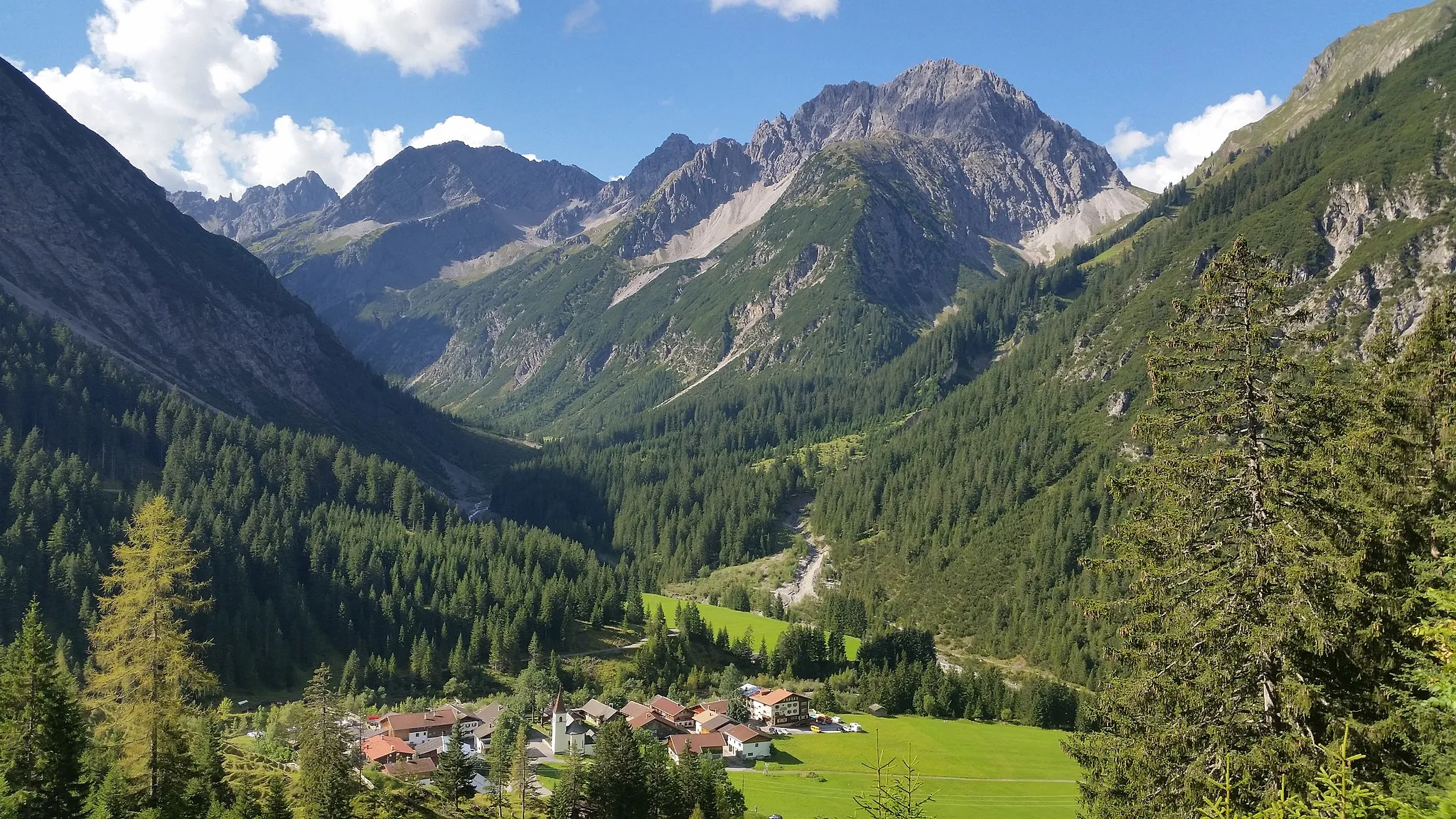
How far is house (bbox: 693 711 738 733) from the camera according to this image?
3593 inches

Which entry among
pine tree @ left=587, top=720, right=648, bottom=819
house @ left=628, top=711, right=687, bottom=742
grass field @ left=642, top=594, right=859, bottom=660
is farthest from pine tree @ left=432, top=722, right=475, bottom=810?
grass field @ left=642, top=594, right=859, bottom=660

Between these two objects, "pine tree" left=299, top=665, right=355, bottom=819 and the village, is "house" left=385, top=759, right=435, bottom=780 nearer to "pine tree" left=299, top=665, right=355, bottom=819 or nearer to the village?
the village

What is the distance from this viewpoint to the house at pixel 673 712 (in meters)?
93.6

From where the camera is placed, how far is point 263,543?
445 ft

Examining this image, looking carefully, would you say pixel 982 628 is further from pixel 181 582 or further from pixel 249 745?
pixel 181 582

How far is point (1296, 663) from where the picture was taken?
20.1m

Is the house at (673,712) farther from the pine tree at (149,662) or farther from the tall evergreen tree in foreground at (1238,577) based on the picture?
the tall evergreen tree in foreground at (1238,577)

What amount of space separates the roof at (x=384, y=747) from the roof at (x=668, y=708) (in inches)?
1130

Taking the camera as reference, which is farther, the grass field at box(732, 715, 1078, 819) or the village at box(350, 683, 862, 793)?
the village at box(350, 683, 862, 793)

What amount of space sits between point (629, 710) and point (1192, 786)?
81.5m

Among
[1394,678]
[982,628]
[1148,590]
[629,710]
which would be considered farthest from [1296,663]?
[982,628]

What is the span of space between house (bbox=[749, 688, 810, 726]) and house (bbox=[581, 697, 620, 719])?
1869 cm

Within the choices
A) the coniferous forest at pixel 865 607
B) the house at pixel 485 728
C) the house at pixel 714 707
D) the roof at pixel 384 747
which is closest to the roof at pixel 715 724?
the house at pixel 714 707

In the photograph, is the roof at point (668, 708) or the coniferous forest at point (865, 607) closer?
the coniferous forest at point (865, 607)
